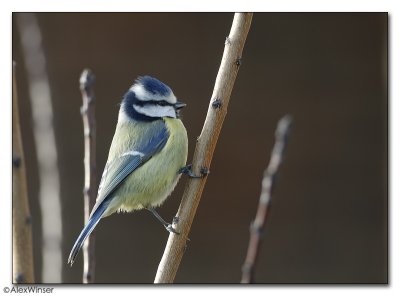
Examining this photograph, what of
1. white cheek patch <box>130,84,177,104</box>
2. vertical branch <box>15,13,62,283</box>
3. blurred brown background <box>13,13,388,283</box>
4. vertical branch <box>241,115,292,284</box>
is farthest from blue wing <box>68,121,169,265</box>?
blurred brown background <box>13,13,388,283</box>

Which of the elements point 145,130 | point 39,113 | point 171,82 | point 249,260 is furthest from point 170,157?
point 171,82

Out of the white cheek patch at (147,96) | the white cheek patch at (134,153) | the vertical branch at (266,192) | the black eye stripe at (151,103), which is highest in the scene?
the white cheek patch at (147,96)

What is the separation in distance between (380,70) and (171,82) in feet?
2.77

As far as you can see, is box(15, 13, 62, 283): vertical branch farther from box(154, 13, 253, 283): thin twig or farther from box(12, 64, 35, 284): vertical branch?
box(154, 13, 253, 283): thin twig

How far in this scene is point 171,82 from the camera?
102 inches

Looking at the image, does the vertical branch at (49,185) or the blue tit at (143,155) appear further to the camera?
the blue tit at (143,155)

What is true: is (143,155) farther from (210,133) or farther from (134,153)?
(210,133)

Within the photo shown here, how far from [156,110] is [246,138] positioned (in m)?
1.26

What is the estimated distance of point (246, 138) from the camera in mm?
2678

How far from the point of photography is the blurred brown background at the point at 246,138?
2551 millimetres

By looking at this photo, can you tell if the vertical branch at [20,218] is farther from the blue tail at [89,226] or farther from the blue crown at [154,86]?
the blue crown at [154,86]

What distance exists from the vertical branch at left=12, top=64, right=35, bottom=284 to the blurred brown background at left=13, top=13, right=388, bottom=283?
4.99 ft

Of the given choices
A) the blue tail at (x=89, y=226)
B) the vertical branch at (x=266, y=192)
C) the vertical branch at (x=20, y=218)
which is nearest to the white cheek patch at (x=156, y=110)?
the blue tail at (x=89, y=226)

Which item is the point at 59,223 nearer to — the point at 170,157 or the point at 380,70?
the point at 170,157
